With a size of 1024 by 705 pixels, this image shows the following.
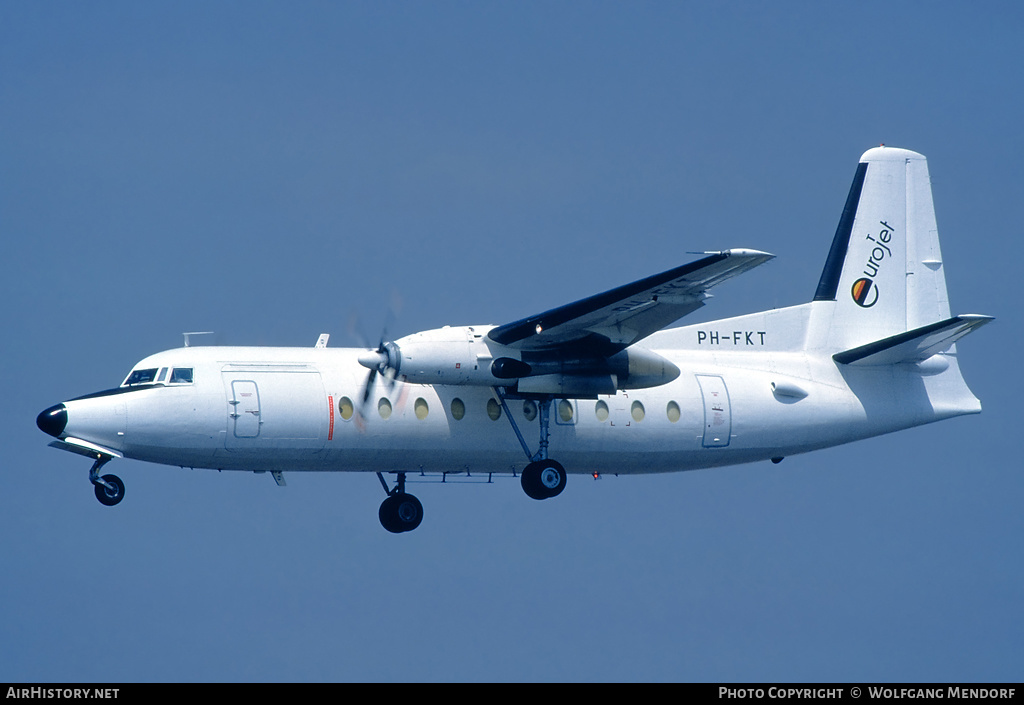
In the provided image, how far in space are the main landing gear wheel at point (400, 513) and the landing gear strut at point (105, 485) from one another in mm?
4491

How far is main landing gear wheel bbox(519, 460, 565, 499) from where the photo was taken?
72.3 ft

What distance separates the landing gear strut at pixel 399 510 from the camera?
23.4m

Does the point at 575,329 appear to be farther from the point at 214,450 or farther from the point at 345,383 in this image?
the point at 214,450

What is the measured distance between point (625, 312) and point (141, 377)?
6673 millimetres

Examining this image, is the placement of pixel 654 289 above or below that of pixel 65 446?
above

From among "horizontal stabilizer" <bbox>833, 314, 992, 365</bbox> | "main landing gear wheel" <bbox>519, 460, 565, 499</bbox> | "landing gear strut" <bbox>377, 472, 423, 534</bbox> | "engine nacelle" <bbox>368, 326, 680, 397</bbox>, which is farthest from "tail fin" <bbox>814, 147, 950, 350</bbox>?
"landing gear strut" <bbox>377, 472, 423, 534</bbox>

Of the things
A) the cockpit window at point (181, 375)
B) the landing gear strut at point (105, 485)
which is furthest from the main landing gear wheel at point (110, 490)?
the cockpit window at point (181, 375)

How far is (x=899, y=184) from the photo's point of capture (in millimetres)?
25875

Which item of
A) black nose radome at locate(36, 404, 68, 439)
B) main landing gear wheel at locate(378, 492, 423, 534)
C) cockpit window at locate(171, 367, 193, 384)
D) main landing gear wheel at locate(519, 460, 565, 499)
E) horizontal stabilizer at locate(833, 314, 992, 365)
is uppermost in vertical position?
horizontal stabilizer at locate(833, 314, 992, 365)

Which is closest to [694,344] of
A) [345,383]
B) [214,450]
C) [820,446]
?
[820,446]

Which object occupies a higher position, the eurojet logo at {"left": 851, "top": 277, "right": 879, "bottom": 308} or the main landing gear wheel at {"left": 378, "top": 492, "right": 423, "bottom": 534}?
the eurojet logo at {"left": 851, "top": 277, "right": 879, "bottom": 308}

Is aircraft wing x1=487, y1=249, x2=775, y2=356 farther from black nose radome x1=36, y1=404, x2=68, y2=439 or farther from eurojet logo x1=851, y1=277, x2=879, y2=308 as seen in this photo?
black nose radome x1=36, y1=404, x2=68, y2=439

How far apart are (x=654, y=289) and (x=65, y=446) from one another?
8025 mm

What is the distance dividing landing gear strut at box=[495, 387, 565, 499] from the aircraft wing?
1.01 m
